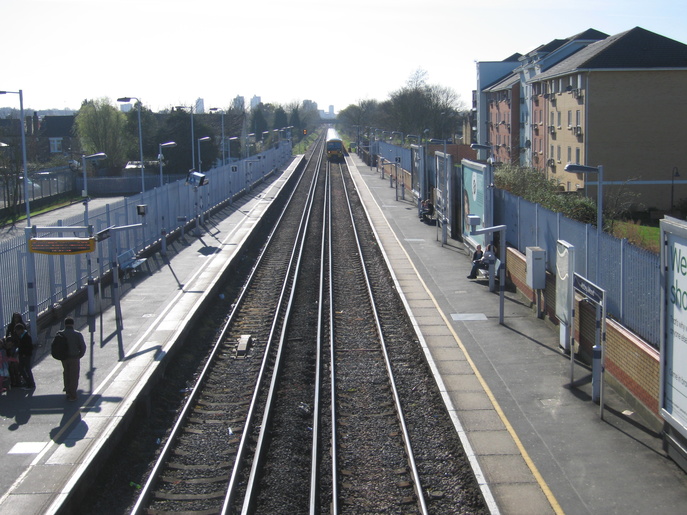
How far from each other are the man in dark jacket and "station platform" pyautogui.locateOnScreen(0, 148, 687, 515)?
0.32 m

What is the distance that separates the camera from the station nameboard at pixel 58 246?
49.1ft

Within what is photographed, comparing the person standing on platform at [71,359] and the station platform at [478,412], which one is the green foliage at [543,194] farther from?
the person standing on platform at [71,359]

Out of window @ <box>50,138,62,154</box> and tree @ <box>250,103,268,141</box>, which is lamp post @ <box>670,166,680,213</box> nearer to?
window @ <box>50,138,62,154</box>

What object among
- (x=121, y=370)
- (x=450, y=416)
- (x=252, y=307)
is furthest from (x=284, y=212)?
(x=450, y=416)

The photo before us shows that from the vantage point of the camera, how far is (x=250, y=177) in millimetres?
58188

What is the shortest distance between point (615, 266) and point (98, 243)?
14.2 m

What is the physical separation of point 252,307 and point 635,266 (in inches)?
434

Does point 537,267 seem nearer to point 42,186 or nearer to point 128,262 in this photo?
point 128,262

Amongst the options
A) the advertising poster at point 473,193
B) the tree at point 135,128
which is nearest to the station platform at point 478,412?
the advertising poster at point 473,193

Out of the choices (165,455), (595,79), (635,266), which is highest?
(595,79)

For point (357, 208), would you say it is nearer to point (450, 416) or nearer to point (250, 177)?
point (250, 177)

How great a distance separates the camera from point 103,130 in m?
73.8

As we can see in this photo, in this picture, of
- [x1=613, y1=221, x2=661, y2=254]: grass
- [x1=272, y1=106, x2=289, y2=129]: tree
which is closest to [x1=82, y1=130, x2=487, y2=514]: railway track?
[x1=613, y1=221, x2=661, y2=254]: grass

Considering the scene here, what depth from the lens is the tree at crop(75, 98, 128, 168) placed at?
7344 cm
